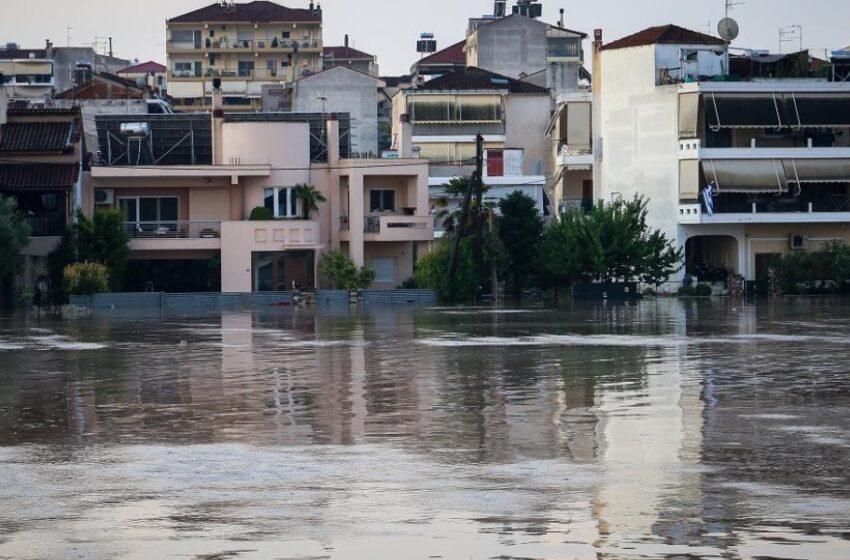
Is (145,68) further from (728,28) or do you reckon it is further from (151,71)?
(728,28)

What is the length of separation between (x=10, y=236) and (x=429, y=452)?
44.0 meters

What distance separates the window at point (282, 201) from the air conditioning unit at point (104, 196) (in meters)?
6.27

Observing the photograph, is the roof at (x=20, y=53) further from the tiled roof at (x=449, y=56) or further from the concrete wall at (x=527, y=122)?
the concrete wall at (x=527, y=122)

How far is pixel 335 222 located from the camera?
7206cm

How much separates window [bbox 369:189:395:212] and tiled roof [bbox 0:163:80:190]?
12.8 m

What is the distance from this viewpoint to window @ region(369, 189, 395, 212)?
72812 mm

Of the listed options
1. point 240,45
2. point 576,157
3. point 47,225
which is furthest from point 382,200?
point 240,45

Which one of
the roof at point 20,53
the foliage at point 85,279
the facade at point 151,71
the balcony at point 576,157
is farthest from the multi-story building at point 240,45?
the foliage at point 85,279

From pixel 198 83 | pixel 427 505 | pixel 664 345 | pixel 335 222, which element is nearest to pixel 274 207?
pixel 335 222

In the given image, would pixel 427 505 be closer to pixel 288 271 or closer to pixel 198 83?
pixel 288 271

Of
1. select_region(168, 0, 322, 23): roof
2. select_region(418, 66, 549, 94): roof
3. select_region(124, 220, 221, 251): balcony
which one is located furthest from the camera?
select_region(168, 0, 322, 23): roof

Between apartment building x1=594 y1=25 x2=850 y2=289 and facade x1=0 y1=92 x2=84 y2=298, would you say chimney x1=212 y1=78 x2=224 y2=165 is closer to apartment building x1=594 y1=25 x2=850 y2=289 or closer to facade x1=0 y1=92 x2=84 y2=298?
facade x1=0 y1=92 x2=84 y2=298

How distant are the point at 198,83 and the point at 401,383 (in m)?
117

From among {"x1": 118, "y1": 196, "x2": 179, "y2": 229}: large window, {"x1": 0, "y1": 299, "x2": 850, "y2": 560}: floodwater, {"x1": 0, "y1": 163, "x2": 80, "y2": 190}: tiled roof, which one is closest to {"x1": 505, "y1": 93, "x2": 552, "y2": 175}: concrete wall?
{"x1": 118, "y1": 196, "x2": 179, "y2": 229}: large window
